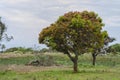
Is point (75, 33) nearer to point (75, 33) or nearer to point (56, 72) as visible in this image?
point (75, 33)

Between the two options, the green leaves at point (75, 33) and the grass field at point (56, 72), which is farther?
the green leaves at point (75, 33)

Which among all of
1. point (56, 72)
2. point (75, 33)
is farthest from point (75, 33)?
point (56, 72)

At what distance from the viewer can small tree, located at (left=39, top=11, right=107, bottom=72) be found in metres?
39.9

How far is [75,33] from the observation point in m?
39.7

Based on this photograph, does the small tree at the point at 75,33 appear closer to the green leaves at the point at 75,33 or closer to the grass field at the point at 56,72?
the green leaves at the point at 75,33

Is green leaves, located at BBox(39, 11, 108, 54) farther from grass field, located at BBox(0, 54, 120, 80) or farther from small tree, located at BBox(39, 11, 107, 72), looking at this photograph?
grass field, located at BBox(0, 54, 120, 80)

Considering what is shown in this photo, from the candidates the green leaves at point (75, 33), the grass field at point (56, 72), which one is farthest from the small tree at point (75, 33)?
the grass field at point (56, 72)

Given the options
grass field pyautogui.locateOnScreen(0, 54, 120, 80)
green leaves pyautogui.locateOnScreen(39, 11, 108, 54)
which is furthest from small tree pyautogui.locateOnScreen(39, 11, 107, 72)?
grass field pyautogui.locateOnScreen(0, 54, 120, 80)

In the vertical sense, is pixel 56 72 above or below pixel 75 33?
below

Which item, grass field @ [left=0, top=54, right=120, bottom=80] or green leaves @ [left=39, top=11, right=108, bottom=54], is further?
green leaves @ [left=39, top=11, right=108, bottom=54]

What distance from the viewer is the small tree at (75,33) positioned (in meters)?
39.9

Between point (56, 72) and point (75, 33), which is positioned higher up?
point (75, 33)

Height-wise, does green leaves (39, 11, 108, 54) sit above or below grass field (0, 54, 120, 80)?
above

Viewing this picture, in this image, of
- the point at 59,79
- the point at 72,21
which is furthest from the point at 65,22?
the point at 59,79
